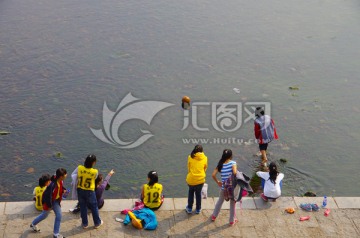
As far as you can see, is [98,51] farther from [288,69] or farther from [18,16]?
[288,69]

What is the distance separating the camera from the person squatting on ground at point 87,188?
969 cm

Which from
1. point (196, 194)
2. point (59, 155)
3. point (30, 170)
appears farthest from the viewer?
point (59, 155)

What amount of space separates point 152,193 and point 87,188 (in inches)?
56.4

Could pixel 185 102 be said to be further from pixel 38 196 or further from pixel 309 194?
pixel 38 196

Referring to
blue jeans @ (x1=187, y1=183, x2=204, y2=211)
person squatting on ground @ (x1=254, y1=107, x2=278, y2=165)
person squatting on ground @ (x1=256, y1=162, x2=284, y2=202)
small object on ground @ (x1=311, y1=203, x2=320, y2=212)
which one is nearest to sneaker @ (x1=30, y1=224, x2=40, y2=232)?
blue jeans @ (x1=187, y1=183, x2=204, y2=211)

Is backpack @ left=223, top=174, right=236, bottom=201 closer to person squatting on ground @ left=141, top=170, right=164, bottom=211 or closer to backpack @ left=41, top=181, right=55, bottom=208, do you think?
person squatting on ground @ left=141, top=170, right=164, bottom=211

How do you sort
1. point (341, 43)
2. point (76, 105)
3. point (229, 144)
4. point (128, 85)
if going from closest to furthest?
point (229, 144), point (76, 105), point (128, 85), point (341, 43)

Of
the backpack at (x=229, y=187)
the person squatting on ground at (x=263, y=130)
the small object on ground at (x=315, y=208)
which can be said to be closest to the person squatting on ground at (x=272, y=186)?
the small object on ground at (x=315, y=208)

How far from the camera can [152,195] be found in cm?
1061

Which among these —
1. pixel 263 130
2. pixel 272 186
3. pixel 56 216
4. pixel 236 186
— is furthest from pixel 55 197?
pixel 263 130

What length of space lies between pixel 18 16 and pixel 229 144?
12.8 metres

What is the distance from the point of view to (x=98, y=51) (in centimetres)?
1930

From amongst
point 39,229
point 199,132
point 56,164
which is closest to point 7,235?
point 39,229

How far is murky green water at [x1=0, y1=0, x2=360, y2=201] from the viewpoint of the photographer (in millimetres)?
13375
